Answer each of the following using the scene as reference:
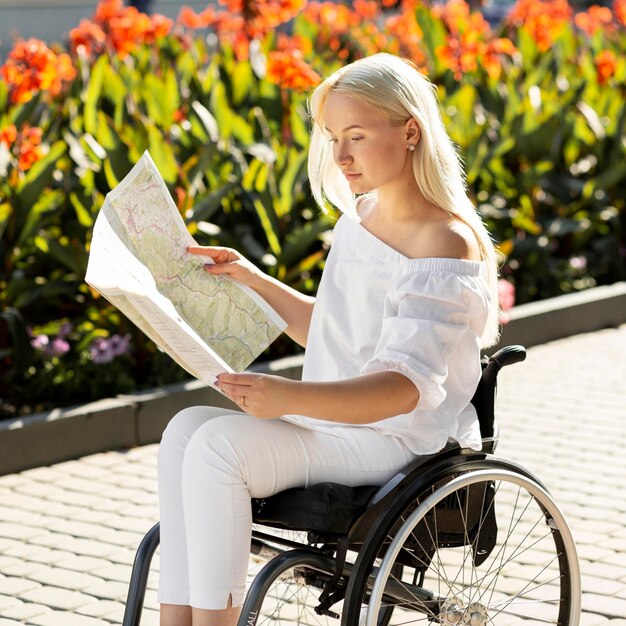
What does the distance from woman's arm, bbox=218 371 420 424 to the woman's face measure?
1.43 feet

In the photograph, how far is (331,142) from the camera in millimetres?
2887

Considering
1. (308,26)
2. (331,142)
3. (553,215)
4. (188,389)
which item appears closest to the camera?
(331,142)

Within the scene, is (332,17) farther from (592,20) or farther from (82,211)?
(82,211)

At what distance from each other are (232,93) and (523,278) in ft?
6.23

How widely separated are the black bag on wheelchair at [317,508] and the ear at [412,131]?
0.71m

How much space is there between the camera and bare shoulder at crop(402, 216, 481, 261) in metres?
2.67

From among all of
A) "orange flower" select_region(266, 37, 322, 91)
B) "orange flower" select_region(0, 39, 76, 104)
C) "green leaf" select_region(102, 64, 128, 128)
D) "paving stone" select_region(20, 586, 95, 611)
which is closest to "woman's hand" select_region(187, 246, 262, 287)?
"paving stone" select_region(20, 586, 95, 611)

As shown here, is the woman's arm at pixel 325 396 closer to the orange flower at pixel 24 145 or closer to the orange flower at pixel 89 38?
the orange flower at pixel 24 145

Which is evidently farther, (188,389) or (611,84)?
(611,84)

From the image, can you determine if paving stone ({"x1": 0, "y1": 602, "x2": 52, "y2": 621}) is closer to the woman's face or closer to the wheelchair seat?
the wheelchair seat

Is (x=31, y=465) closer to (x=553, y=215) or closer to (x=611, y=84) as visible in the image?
(x=553, y=215)

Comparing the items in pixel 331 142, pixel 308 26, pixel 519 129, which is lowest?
pixel 331 142

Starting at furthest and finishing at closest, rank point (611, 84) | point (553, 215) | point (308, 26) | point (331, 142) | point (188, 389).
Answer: point (308, 26), point (611, 84), point (553, 215), point (188, 389), point (331, 142)

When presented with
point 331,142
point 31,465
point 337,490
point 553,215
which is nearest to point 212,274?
point 331,142
